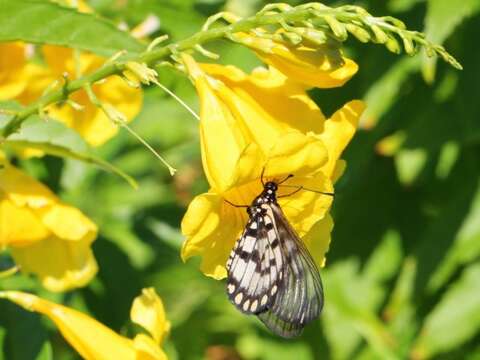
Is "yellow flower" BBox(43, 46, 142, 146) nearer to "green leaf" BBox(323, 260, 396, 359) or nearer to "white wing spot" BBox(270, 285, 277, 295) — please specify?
"white wing spot" BBox(270, 285, 277, 295)

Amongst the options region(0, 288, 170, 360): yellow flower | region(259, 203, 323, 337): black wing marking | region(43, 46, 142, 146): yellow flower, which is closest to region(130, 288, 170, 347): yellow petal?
region(0, 288, 170, 360): yellow flower

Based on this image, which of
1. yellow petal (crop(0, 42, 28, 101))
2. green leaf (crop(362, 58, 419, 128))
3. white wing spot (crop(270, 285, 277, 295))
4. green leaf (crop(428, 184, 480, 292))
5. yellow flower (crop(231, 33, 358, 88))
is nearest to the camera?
yellow flower (crop(231, 33, 358, 88))

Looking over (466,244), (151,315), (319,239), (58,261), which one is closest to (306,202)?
(319,239)

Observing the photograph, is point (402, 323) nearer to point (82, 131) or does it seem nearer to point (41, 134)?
point (82, 131)

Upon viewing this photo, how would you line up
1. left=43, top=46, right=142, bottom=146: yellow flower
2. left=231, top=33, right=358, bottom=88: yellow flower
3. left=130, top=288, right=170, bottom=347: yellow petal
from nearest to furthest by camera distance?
left=231, top=33, right=358, bottom=88: yellow flower < left=130, top=288, right=170, bottom=347: yellow petal < left=43, top=46, right=142, bottom=146: yellow flower

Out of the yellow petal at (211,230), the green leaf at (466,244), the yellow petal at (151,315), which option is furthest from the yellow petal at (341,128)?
the green leaf at (466,244)

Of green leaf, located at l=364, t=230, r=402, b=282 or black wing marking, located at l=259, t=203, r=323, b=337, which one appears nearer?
black wing marking, located at l=259, t=203, r=323, b=337
